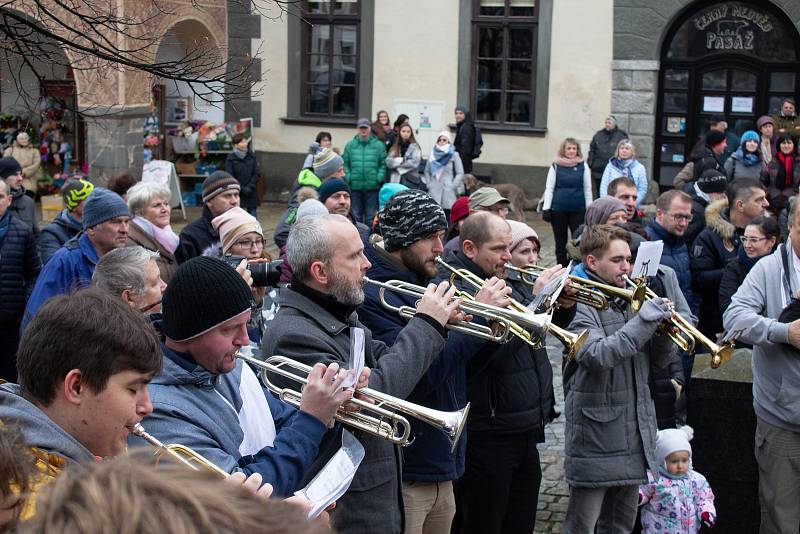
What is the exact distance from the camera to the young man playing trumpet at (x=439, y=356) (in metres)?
4.37

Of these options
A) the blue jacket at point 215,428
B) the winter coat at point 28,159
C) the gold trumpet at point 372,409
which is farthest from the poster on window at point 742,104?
the blue jacket at point 215,428

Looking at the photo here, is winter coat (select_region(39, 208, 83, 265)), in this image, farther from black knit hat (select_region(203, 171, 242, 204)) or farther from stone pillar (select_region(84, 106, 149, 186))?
stone pillar (select_region(84, 106, 149, 186))

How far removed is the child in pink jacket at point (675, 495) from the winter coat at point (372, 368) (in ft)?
6.83

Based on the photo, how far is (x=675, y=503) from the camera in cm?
550

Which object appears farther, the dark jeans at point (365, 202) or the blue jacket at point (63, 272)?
the dark jeans at point (365, 202)

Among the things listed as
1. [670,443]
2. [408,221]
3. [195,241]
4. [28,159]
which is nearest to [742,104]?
[28,159]

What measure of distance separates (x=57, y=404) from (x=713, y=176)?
742 centimetres

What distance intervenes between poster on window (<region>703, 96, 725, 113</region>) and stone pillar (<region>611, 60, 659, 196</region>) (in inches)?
33.3

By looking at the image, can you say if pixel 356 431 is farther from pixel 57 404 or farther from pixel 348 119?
pixel 348 119

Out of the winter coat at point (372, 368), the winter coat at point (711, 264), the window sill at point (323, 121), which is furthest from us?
the window sill at point (323, 121)

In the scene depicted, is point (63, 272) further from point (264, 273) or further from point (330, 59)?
point (330, 59)

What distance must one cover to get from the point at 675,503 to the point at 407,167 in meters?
10.9

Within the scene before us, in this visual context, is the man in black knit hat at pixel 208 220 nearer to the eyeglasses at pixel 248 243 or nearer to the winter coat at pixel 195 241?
the winter coat at pixel 195 241

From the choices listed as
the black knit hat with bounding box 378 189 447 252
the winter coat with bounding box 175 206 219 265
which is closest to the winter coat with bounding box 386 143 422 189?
the winter coat with bounding box 175 206 219 265
